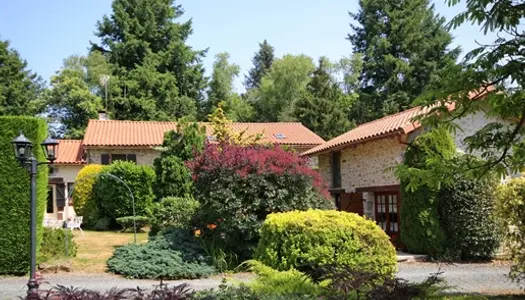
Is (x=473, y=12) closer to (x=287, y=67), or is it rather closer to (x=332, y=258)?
(x=332, y=258)

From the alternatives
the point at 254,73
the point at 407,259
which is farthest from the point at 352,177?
the point at 254,73

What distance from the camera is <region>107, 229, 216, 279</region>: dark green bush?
12.1 m

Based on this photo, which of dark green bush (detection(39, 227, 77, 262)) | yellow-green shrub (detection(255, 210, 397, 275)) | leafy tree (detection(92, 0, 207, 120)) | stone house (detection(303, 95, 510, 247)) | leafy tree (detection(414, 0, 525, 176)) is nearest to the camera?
leafy tree (detection(414, 0, 525, 176))

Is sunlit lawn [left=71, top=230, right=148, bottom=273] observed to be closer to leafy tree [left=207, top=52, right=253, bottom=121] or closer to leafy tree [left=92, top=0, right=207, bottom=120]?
leafy tree [left=92, top=0, right=207, bottom=120]

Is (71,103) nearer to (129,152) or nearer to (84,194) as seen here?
(129,152)

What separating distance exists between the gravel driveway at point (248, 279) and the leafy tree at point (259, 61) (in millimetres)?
53686

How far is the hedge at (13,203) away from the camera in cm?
1211

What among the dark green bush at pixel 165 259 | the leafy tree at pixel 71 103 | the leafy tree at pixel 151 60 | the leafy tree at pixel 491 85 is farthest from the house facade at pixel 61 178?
the leafy tree at pixel 491 85

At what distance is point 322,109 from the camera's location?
40.3m

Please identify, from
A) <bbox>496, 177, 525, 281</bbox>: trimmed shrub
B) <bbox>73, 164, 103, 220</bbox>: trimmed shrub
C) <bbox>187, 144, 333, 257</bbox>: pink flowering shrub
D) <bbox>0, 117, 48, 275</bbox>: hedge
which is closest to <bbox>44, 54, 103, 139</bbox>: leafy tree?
<bbox>73, 164, 103, 220</bbox>: trimmed shrub

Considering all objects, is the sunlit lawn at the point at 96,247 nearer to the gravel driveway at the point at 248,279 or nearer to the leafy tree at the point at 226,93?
the gravel driveway at the point at 248,279

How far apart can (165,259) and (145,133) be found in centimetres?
1800

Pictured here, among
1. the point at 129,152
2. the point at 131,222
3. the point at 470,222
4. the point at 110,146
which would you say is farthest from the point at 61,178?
the point at 470,222

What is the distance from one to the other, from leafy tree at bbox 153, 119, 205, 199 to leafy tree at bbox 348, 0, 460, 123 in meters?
21.4
